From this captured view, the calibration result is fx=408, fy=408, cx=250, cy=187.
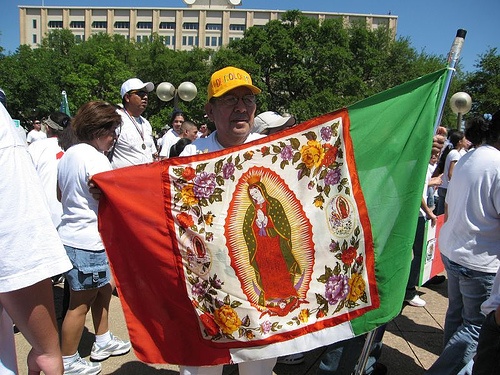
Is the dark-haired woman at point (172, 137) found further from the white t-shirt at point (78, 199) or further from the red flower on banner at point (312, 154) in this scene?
the red flower on banner at point (312, 154)

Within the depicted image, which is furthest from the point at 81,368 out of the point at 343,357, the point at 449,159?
the point at 449,159

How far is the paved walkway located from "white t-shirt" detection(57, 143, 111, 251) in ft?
3.55

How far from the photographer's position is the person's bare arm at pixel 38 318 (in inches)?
50.7

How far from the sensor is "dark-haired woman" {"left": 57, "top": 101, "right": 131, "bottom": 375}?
2859 millimetres

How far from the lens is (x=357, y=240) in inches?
85.5

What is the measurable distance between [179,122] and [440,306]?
5.53 metres

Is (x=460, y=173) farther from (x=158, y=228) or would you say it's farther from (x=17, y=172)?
(x=17, y=172)

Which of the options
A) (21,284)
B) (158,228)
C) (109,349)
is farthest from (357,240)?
(109,349)

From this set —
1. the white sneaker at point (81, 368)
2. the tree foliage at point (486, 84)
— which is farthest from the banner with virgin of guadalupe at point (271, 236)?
the tree foliage at point (486, 84)

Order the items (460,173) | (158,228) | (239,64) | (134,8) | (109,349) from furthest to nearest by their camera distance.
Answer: (134,8), (239,64), (109,349), (460,173), (158,228)

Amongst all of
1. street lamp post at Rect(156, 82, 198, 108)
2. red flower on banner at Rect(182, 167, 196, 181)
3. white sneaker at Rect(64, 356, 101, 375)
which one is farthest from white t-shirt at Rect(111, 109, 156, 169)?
street lamp post at Rect(156, 82, 198, 108)

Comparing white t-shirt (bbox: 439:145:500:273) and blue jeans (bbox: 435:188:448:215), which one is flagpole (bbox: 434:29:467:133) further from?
blue jeans (bbox: 435:188:448:215)

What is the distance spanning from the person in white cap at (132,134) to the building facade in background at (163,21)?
8270 centimetres

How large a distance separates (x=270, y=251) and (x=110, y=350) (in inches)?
80.6
